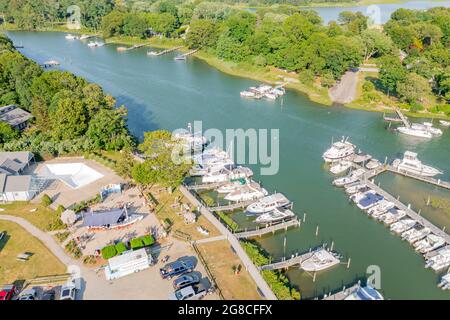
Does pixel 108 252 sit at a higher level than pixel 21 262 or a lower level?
higher

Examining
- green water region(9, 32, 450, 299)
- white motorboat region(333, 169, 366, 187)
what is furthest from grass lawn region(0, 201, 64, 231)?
white motorboat region(333, 169, 366, 187)

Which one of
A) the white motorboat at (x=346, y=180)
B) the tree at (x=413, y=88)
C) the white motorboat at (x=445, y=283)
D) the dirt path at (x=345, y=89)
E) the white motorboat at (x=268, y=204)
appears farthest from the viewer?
the dirt path at (x=345, y=89)

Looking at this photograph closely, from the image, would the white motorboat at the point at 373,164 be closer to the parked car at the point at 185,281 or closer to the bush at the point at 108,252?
the parked car at the point at 185,281

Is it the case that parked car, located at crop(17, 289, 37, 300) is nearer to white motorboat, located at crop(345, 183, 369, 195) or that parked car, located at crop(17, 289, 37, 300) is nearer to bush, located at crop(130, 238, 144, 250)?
bush, located at crop(130, 238, 144, 250)

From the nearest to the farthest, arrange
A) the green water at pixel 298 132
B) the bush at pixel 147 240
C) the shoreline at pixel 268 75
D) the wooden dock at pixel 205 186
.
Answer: the bush at pixel 147 240, the green water at pixel 298 132, the wooden dock at pixel 205 186, the shoreline at pixel 268 75

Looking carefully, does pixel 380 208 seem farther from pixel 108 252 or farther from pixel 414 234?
pixel 108 252

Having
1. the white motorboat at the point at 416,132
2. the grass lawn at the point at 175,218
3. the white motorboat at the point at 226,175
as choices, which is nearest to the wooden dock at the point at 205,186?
the white motorboat at the point at 226,175

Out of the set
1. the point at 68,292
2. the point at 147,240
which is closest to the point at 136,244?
the point at 147,240
